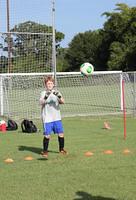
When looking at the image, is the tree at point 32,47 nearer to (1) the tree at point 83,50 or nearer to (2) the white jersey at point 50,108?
(2) the white jersey at point 50,108

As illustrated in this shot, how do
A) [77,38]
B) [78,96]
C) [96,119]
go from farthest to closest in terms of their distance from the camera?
[77,38], [78,96], [96,119]

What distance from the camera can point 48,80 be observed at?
1068cm

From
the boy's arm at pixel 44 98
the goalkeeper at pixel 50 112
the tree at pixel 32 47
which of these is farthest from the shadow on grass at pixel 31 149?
the tree at pixel 32 47

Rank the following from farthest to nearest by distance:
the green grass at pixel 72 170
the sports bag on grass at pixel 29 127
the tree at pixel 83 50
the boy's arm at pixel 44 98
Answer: the tree at pixel 83 50 < the sports bag on grass at pixel 29 127 < the boy's arm at pixel 44 98 < the green grass at pixel 72 170

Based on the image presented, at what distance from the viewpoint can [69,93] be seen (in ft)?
97.0

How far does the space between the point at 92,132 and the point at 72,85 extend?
11.2m

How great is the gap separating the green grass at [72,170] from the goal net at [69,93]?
300 inches

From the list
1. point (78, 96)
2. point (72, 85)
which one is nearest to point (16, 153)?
point (72, 85)

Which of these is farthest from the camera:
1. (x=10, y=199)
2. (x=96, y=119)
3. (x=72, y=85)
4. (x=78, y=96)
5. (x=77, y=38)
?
(x=77, y=38)

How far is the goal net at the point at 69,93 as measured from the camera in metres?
22.0

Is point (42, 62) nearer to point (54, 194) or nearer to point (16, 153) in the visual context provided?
point (16, 153)

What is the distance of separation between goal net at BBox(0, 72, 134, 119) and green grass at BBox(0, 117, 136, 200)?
761cm

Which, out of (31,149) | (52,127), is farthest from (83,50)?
(52,127)

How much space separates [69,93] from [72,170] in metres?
20.7
